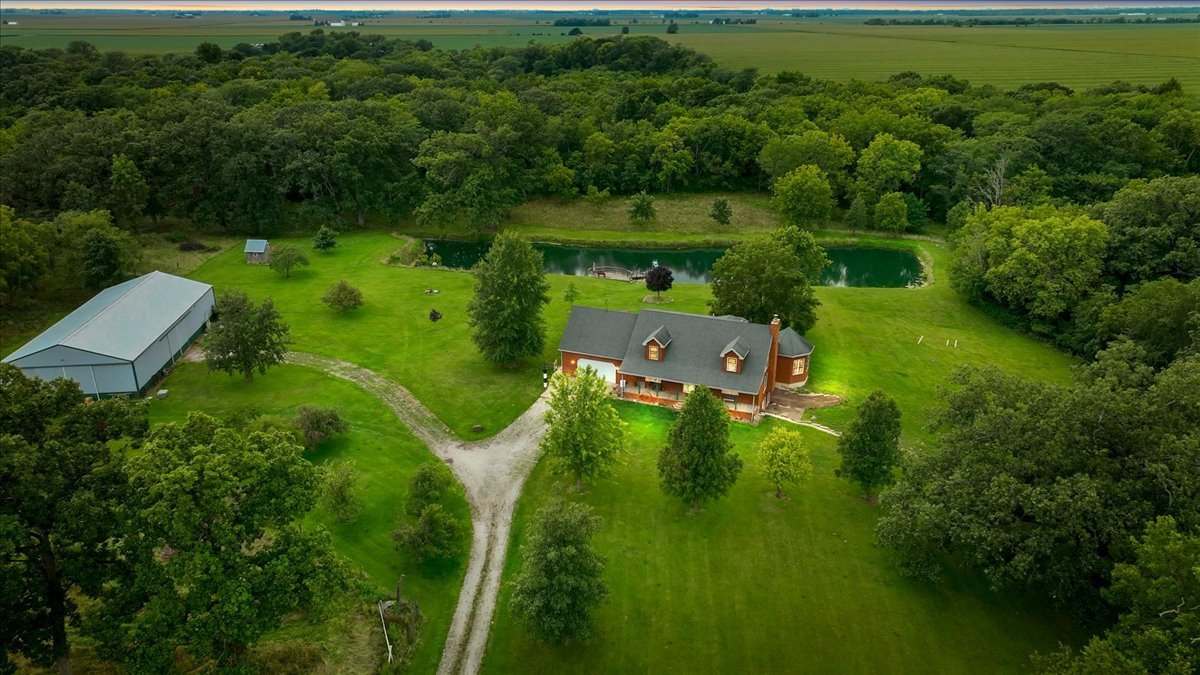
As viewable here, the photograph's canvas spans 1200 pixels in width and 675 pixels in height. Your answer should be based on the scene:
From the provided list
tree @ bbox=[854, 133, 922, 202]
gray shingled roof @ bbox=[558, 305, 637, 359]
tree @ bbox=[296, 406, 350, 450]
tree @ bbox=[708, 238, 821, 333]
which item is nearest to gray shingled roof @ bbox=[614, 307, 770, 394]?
gray shingled roof @ bbox=[558, 305, 637, 359]

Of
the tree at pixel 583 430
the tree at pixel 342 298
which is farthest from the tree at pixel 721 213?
the tree at pixel 583 430

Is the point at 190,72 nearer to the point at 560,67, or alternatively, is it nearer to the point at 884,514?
the point at 560,67

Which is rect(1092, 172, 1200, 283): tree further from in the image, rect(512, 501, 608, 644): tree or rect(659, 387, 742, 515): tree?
rect(512, 501, 608, 644): tree

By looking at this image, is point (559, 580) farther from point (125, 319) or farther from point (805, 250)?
point (805, 250)

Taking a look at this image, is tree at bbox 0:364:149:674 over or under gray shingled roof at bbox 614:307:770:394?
over

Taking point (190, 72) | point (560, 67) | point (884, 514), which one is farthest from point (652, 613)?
point (560, 67)

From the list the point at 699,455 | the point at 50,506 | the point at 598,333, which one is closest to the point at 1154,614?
the point at 699,455
